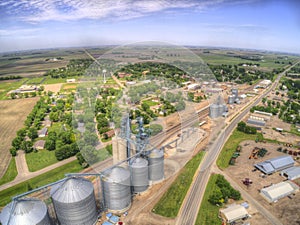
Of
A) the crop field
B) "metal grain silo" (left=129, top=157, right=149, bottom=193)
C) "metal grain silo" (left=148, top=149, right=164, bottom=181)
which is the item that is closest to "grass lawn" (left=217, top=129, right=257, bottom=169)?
"metal grain silo" (left=148, top=149, right=164, bottom=181)

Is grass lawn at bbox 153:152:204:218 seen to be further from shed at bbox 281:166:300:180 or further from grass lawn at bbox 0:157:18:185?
grass lawn at bbox 0:157:18:185

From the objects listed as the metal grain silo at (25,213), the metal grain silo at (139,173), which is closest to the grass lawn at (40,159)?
the metal grain silo at (25,213)

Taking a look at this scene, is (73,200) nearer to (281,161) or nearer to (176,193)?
(176,193)

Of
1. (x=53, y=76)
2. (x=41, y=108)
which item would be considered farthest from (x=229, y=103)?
(x=53, y=76)

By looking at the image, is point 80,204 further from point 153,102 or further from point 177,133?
point 153,102

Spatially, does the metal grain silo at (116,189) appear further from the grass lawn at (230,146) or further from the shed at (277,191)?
the shed at (277,191)

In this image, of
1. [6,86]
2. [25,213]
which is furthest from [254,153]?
[6,86]

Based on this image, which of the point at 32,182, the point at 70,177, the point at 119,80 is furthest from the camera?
the point at 119,80
